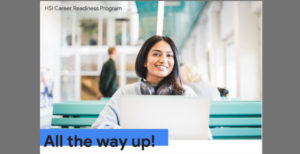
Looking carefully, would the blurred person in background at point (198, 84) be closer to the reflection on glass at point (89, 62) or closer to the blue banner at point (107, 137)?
the reflection on glass at point (89, 62)

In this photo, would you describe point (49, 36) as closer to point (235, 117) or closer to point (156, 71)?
point (156, 71)

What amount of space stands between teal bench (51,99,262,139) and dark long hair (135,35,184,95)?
0.35m

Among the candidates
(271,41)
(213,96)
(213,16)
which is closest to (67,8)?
(271,41)

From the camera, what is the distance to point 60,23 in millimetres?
826

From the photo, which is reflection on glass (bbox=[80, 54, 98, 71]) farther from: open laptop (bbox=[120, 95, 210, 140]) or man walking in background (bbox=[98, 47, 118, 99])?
open laptop (bbox=[120, 95, 210, 140])

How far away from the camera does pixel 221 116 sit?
135 centimetres

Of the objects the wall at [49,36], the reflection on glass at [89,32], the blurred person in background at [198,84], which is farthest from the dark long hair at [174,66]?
the blurred person in background at [198,84]

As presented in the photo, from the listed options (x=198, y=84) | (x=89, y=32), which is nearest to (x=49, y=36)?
(x=89, y=32)

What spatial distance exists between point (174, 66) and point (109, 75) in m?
0.45

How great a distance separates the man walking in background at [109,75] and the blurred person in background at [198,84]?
0.85 m

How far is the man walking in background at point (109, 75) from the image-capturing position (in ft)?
3.93

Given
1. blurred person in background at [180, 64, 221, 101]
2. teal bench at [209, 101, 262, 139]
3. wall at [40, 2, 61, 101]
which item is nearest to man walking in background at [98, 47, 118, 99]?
wall at [40, 2, 61, 101]

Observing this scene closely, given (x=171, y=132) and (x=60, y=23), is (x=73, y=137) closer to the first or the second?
(x=171, y=132)

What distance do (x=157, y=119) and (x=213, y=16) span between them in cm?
661
